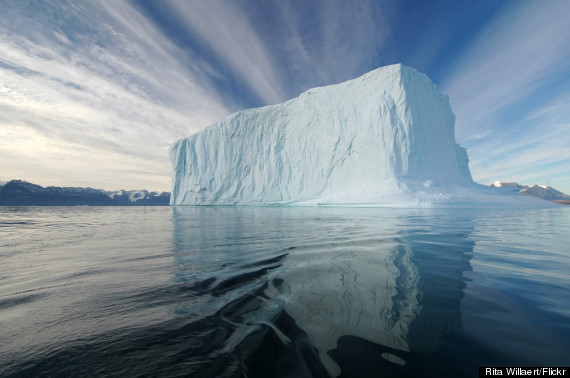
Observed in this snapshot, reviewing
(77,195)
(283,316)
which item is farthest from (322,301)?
(77,195)

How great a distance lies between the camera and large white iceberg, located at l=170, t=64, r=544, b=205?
795 inches

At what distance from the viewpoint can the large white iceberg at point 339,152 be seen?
795 inches

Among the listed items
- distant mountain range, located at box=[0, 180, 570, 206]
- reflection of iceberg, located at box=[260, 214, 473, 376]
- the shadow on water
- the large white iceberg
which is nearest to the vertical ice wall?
the large white iceberg

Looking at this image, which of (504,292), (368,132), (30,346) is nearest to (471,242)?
(504,292)

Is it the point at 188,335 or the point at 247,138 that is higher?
the point at 247,138

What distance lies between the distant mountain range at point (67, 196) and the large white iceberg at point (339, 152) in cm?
5230

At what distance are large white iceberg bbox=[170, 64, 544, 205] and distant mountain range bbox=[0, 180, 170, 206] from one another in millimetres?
52301

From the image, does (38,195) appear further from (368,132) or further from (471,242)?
(471,242)

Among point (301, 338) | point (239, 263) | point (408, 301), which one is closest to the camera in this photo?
point (301, 338)

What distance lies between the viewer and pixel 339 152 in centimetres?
2472

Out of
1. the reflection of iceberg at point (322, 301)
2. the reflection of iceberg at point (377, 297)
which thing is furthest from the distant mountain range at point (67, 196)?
the reflection of iceberg at point (377, 297)

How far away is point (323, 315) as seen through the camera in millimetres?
1524

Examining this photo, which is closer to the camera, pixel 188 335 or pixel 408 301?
pixel 188 335

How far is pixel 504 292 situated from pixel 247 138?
3115 centimetres
